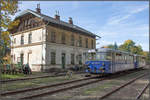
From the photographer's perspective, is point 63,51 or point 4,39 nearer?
point 4,39

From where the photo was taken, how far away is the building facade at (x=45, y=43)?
2189cm

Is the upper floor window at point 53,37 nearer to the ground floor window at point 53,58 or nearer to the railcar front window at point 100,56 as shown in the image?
the ground floor window at point 53,58

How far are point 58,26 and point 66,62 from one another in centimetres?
615

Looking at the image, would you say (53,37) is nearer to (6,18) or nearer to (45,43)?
(45,43)

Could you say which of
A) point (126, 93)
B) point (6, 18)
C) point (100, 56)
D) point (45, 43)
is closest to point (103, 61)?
point (100, 56)

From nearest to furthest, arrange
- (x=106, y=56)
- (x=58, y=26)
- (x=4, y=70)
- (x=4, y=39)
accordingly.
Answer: (x=4, y=39), (x=106, y=56), (x=4, y=70), (x=58, y=26)

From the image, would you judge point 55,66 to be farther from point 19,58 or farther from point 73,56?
point 19,58

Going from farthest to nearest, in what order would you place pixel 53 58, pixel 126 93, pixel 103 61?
pixel 53 58, pixel 103 61, pixel 126 93

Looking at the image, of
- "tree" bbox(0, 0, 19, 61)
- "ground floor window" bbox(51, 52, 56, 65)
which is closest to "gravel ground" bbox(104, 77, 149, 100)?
"tree" bbox(0, 0, 19, 61)

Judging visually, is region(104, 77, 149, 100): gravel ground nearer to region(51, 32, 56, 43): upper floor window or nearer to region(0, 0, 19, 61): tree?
region(0, 0, 19, 61): tree

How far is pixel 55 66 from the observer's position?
22672 mm

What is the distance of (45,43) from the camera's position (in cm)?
2153

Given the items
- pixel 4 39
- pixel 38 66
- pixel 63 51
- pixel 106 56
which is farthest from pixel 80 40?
pixel 4 39

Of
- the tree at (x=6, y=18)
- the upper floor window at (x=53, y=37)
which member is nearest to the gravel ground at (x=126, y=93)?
the tree at (x=6, y=18)
